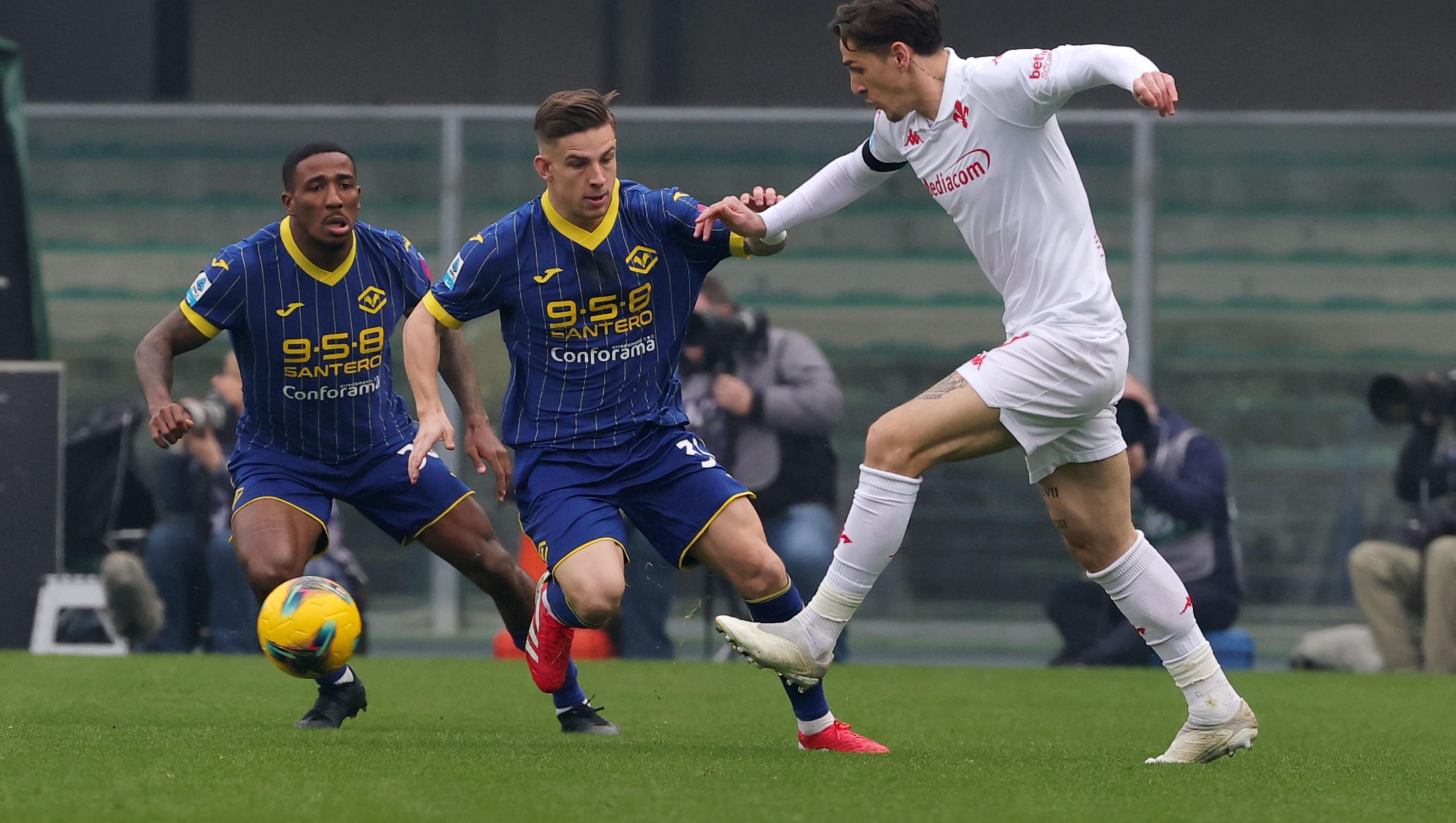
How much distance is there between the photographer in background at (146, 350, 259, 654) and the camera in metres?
9.91

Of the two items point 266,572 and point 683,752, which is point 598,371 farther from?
point 266,572

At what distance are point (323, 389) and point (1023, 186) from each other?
2490 millimetres

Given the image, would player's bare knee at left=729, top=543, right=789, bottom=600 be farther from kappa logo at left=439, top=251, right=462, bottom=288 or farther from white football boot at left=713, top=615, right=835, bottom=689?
kappa logo at left=439, top=251, right=462, bottom=288

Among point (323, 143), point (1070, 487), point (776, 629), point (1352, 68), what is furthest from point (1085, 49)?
point (1352, 68)

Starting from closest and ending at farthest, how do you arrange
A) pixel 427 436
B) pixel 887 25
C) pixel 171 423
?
pixel 887 25, pixel 427 436, pixel 171 423

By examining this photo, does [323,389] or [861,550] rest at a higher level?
[323,389]

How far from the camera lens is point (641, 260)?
5797mm

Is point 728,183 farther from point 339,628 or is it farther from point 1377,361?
point 339,628

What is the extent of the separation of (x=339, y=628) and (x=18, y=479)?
473cm

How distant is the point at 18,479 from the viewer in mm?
9805

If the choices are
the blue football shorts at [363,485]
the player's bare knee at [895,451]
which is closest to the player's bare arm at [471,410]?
the blue football shorts at [363,485]

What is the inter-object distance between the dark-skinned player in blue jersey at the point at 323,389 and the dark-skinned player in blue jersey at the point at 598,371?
1.78ft

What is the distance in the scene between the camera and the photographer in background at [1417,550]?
373 inches

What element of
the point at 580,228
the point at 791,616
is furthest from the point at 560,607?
the point at 580,228
